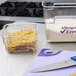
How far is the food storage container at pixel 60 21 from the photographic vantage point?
0.70 m

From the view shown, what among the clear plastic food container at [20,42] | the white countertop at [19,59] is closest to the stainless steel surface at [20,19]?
the white countertop at [19,59]

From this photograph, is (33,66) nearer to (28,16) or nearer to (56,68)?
(56,68)

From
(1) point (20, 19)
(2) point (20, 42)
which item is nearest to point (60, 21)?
(2) point (20, 42)

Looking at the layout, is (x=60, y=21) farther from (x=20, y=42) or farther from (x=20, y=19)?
Result: (x=20, y=19)

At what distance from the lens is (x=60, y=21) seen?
71 cm

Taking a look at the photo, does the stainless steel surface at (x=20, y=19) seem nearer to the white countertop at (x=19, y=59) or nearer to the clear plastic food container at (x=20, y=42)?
the white countertop at (x=19, y=59)

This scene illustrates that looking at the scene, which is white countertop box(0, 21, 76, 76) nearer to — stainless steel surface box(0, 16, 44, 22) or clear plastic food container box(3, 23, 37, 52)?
clear plastic food container box(3, 23, 37, 52)

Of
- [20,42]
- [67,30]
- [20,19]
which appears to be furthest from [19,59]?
[20,19]

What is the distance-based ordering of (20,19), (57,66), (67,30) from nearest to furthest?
(57,66)
(67,30)
(20,19)

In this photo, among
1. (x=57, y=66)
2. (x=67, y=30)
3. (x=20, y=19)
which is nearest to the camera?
(x=57, y=66)

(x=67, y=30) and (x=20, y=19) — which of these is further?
(x=20, y=19)

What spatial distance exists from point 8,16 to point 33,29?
0.57 metres

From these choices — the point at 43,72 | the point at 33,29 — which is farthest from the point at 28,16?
the point at 43,72

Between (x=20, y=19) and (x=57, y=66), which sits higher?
(x=20, y=19)
